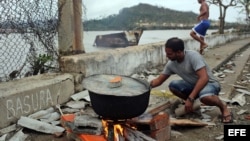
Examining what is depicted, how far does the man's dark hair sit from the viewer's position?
4.07 m

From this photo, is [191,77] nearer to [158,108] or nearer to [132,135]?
[158,108]

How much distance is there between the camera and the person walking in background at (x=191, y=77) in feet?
13.7

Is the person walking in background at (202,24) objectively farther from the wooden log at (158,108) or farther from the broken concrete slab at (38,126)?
the broken concrete slab at (38,126)

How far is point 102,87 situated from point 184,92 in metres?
1.82

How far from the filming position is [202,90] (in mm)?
4418

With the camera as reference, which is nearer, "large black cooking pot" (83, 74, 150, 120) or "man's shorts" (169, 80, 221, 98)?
"large black cooking pot" (83, 74, 150, 120)

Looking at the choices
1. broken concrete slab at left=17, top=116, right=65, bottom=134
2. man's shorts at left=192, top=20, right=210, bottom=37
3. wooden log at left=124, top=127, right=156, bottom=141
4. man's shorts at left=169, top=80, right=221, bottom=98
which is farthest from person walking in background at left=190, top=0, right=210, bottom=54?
wooden log at left=124, top=127, right=156, bottom=141

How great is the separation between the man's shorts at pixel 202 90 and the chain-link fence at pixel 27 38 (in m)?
1.96

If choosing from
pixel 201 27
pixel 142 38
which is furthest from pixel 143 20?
pixel 201 27

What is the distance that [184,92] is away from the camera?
4.80 meters

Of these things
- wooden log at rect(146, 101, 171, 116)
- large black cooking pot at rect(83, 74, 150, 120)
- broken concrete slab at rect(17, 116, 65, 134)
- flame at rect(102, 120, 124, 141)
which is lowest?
broken concrete slab at rect(17, 116, 65, 134)

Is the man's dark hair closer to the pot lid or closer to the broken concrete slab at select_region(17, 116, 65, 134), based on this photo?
the pot lid

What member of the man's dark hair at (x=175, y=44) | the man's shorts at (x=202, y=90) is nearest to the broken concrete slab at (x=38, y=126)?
the man's dark hair at (x=175, y=44)

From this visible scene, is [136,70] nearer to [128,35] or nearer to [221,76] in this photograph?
[221,76]
